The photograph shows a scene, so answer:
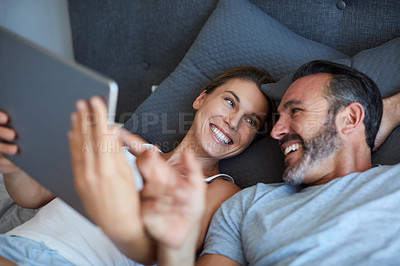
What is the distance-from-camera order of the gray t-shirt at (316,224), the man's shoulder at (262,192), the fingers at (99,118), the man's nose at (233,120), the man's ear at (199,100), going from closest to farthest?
the fingers at (99,118) < the gray t-shirt at (316,224) < the man's shoulder at (262,192) < the man's nose at (233,120) < the man's ear at (199,100)

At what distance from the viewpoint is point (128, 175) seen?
69cm

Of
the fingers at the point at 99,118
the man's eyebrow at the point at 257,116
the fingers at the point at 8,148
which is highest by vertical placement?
the fingers at the point at 99,118

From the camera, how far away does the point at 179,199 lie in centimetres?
71

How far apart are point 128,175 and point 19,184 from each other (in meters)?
0.69

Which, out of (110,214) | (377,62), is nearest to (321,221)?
(110,214)

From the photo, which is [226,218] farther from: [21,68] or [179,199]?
[21,68]

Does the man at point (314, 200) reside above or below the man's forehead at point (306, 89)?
below

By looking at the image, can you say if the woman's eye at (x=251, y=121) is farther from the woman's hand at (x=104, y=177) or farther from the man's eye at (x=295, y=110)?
the woman's hand at (x=104, y=177)

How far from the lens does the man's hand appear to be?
706mm

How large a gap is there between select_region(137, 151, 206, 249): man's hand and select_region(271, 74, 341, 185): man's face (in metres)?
0.54

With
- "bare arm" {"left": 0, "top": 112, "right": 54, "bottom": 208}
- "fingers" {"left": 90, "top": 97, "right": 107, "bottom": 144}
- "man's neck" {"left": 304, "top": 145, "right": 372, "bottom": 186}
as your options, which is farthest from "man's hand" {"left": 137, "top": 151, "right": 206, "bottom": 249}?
"man's neck" {"left": 304, "top": 145, "right": 372, "bottom": 186}

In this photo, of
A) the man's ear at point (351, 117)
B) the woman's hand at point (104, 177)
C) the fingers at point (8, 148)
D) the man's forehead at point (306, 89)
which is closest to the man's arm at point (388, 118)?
the man's ear at point (351, 117)

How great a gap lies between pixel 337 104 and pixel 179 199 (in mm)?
720

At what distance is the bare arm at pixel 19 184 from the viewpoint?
968mm
